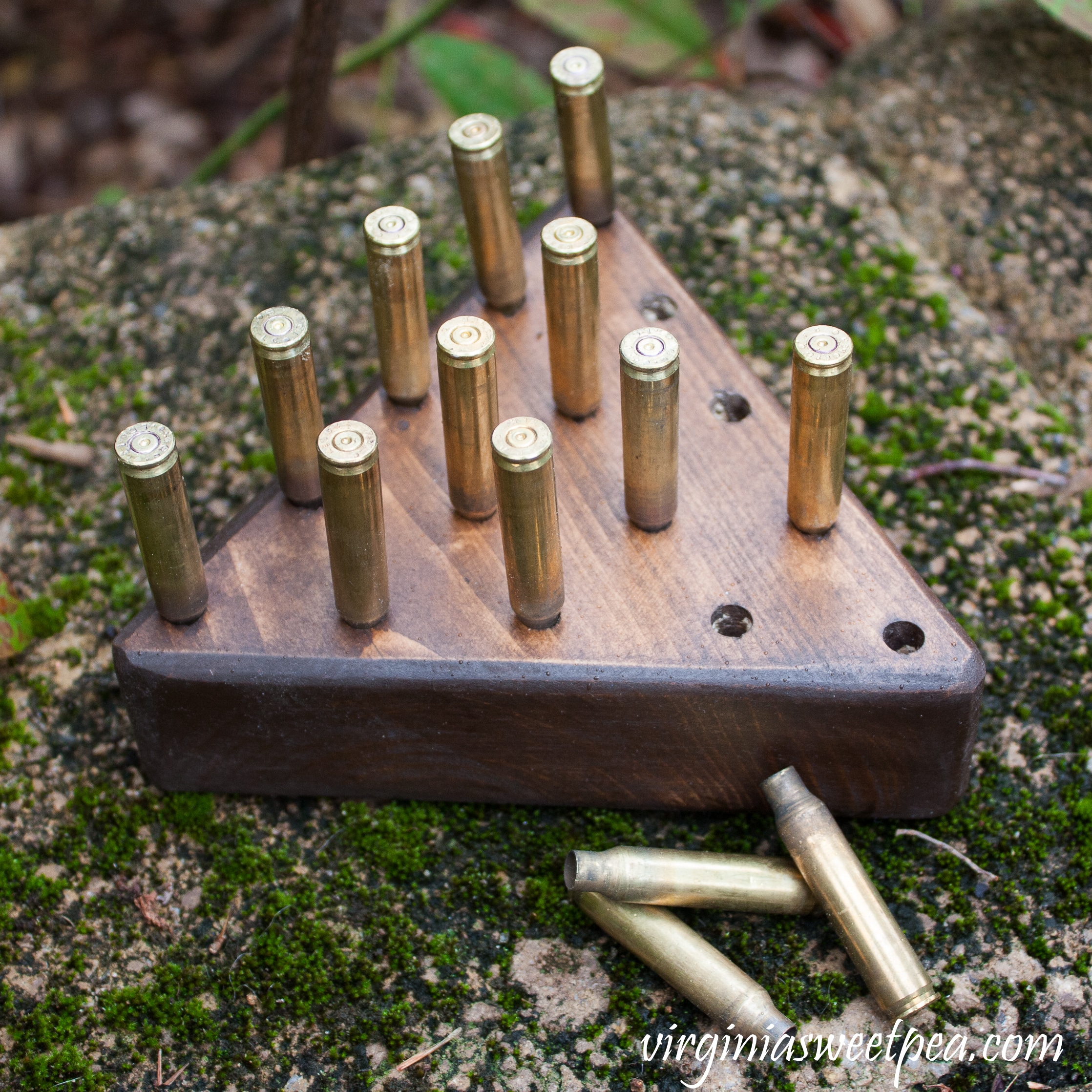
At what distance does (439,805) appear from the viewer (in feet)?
4.22

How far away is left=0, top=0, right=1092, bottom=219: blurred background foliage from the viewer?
99.5 inches

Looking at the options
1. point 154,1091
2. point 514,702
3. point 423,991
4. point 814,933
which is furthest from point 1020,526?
point 154,1091

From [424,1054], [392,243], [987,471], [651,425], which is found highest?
[392,243]

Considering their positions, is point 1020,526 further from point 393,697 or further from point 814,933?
point 393,697

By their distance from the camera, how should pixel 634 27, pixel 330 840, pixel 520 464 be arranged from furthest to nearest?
pixel 634 27, pixel 330 840, pixel 520 464

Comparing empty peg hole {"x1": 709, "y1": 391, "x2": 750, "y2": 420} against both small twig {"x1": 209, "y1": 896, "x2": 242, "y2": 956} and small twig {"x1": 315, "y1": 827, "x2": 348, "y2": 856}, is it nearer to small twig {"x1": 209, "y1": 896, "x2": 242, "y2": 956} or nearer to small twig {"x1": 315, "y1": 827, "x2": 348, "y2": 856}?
small twig {"x1": 315, "y1": 827, "x2": 348, "y2": 856}

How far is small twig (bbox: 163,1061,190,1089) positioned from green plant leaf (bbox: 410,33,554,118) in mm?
1440

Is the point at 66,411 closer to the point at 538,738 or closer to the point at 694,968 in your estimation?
the point at 538,738

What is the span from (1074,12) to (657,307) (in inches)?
26.2

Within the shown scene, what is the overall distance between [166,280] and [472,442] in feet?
2.34

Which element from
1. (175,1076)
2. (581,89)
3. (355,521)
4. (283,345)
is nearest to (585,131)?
(581,89)

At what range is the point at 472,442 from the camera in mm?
1194

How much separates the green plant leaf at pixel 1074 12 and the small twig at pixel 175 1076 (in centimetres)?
150

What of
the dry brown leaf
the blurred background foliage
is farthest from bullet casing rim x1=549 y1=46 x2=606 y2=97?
the blurred background foliage
